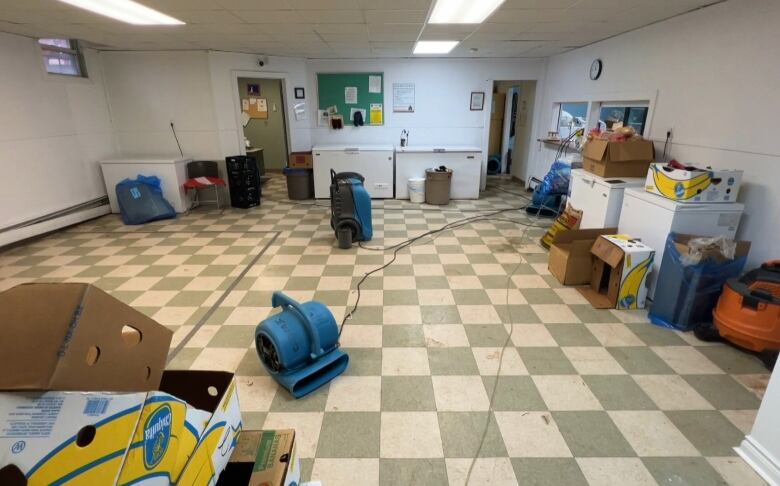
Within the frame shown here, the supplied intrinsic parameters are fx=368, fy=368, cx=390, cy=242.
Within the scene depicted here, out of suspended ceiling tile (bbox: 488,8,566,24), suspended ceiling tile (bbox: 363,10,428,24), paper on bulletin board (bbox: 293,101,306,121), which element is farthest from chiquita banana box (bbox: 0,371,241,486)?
paper on bulletin board (bbox: 293,101,306,121)

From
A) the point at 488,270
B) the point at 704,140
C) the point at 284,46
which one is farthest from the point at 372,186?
the point at 704,140

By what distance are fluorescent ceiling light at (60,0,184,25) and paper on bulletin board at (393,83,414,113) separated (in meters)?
4.00

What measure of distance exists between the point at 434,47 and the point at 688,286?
16.0 feet

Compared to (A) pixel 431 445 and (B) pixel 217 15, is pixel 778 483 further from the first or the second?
(B) pixel 217 15

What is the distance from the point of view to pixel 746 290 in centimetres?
254

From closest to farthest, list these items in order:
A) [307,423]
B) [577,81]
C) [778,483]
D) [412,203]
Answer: [778,483], [307,423], [577,81], [412,203]

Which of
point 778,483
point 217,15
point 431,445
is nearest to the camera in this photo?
point 778,483

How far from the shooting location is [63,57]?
18.0 feet

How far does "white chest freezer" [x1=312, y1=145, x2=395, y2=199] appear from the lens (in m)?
6.83

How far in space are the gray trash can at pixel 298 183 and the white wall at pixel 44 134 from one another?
298cm

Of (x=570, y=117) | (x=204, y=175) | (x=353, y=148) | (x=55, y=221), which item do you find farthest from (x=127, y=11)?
(x=570, y=117)

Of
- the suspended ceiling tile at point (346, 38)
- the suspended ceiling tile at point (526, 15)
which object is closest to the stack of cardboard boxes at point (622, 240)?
the suspended ceiling tile at point (526, 15)

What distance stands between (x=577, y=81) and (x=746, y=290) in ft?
14.7

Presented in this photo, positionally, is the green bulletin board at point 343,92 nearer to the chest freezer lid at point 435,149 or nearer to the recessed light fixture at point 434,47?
the chest freezer lid at point 435,149
